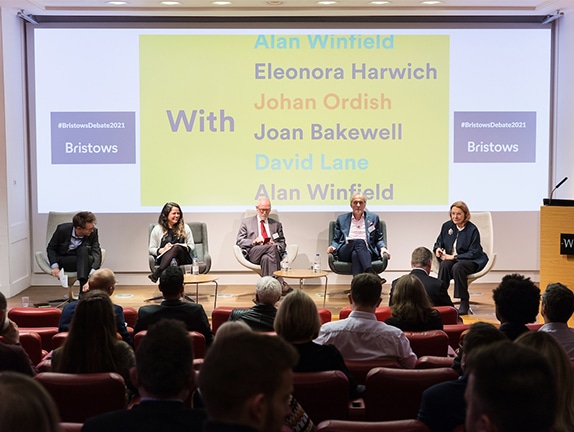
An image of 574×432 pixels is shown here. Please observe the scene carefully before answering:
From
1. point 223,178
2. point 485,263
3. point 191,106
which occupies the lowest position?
point 485,263

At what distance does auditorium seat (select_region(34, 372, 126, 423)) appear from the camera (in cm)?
301

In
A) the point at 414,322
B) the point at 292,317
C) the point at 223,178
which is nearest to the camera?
the point at 292,317

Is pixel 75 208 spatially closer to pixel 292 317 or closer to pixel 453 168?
pixel 453 168

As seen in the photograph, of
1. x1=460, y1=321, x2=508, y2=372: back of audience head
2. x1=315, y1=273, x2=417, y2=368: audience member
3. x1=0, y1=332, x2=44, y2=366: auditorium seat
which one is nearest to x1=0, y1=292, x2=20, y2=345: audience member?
x1=0, y1=332, x2=44, y2=366: auditorium seat

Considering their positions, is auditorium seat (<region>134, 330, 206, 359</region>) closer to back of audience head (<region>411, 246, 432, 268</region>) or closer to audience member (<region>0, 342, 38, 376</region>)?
audience member (<region>0, 342, 38, 376</region>)

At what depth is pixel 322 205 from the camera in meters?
9.39

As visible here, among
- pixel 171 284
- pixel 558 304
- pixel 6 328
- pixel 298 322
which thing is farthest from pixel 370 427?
pixel 171 284

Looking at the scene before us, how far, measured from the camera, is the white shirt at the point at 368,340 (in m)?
4.01

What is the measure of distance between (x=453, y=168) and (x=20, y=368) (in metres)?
6.99

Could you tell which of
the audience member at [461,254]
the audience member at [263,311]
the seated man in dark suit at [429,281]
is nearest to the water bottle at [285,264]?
the audience member at [461,254]

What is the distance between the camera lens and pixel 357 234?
8.77 metres

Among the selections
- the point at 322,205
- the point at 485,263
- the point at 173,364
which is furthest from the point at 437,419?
the point at 322,205

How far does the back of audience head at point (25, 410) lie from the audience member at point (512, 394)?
833mm

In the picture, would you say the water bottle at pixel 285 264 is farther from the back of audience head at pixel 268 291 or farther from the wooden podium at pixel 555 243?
the back of audience head at pixel 268 291
